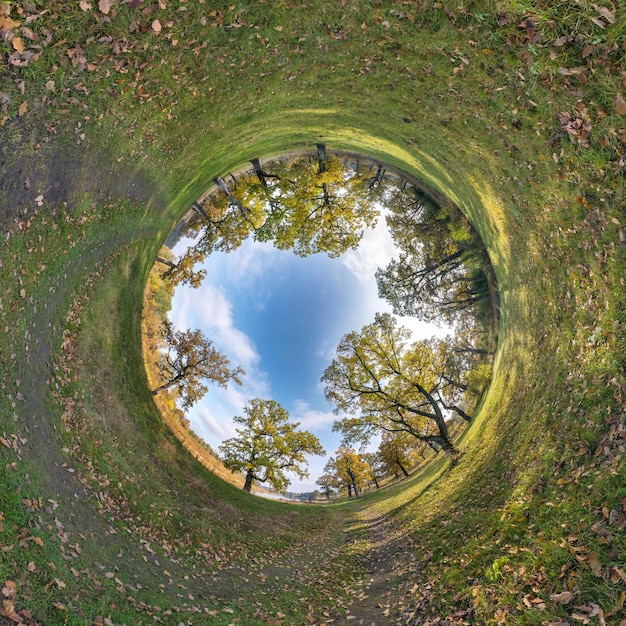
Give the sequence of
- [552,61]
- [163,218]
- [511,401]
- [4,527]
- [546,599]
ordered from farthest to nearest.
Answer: [163,218] < [511,401] < [552,61] < [4,527] < [546,599]

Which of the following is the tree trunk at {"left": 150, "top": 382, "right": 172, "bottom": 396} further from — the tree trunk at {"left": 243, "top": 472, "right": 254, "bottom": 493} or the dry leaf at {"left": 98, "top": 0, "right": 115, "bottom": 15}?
the dry leaf at {"left": 98, "top": 0, "right": 115, "bottom": 15}

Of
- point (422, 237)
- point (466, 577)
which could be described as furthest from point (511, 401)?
point (422, 237)

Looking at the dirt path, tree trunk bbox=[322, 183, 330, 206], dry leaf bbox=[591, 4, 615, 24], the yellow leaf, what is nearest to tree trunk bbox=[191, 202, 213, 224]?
tree trunk bbox=[322, 183, 330, 206]

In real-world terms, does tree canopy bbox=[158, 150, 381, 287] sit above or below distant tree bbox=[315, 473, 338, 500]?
above

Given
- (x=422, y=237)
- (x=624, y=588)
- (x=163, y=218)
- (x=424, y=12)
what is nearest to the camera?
(x=624, y=588)

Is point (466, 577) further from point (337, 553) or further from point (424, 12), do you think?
point (424, 12)

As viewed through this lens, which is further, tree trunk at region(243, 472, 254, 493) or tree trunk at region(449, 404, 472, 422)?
tree trunk at region(243, 472, 254, 493)

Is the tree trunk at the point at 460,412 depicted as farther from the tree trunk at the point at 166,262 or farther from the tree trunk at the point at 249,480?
the tree trunk at the point at 166,262
